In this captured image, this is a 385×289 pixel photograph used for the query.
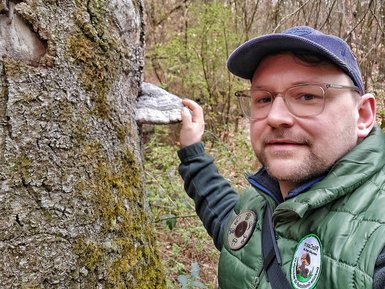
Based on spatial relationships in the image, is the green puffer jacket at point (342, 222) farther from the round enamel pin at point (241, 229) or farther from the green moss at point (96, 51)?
the green moss at point (96, 51)

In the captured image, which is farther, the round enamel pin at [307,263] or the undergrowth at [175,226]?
the undergrowth at [175,226]

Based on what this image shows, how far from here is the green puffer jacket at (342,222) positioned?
50.2 inches

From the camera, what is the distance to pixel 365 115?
5.51 feet

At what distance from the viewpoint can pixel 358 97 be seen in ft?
5.38

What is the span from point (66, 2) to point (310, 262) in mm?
1196

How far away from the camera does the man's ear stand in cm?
165

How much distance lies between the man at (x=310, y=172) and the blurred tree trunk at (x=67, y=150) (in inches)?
20.0

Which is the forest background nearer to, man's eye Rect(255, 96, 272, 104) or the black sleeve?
the black sleeve

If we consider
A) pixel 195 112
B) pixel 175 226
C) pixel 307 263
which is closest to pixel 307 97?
pixel 307 263

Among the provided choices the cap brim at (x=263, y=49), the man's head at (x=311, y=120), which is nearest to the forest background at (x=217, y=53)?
the cap brim at (x=263, y=49)

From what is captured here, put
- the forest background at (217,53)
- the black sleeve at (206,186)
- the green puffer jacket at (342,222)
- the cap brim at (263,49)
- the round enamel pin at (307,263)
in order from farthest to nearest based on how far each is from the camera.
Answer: the forest background at (217,53) → the black sleeve at (206,186) → the cap brim at (263,49) → the round enamel pin at (307,263) → the green puffer jacket at (342,222)

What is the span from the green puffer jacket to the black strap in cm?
2

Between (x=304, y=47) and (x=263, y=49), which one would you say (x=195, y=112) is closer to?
(x=263, y=49)

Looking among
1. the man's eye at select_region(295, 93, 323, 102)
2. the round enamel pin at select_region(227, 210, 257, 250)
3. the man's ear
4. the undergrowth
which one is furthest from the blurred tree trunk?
the undergrowth
